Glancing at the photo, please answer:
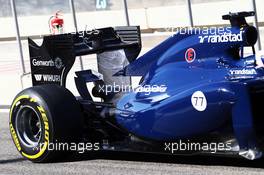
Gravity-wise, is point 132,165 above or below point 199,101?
below

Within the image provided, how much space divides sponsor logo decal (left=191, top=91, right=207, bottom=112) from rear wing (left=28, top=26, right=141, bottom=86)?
1768mm

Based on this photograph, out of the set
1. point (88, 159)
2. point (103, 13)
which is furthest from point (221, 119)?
point (103, 13)

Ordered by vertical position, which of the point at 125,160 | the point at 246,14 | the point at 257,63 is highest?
the point at 246,14

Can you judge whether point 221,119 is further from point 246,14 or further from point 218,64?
point 246,14

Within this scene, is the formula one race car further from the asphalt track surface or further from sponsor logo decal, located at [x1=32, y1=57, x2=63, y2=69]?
the asphalt track surface

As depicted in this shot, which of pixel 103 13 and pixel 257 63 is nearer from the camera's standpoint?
pixel 257 63

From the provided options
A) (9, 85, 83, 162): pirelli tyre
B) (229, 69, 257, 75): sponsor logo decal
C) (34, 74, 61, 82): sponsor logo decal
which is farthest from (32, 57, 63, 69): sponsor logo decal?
(229, 69, 257, 75): sponsor logo decal

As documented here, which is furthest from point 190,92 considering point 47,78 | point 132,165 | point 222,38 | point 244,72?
point 47,78

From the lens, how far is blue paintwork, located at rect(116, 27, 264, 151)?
6.15 meters

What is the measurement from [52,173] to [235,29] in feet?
7.48

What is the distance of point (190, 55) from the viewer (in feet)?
22.7

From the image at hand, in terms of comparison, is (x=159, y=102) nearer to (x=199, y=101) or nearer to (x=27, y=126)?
(x=199, y=101)

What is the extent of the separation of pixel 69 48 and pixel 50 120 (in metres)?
0.99

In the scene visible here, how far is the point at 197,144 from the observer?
21.5 feet
